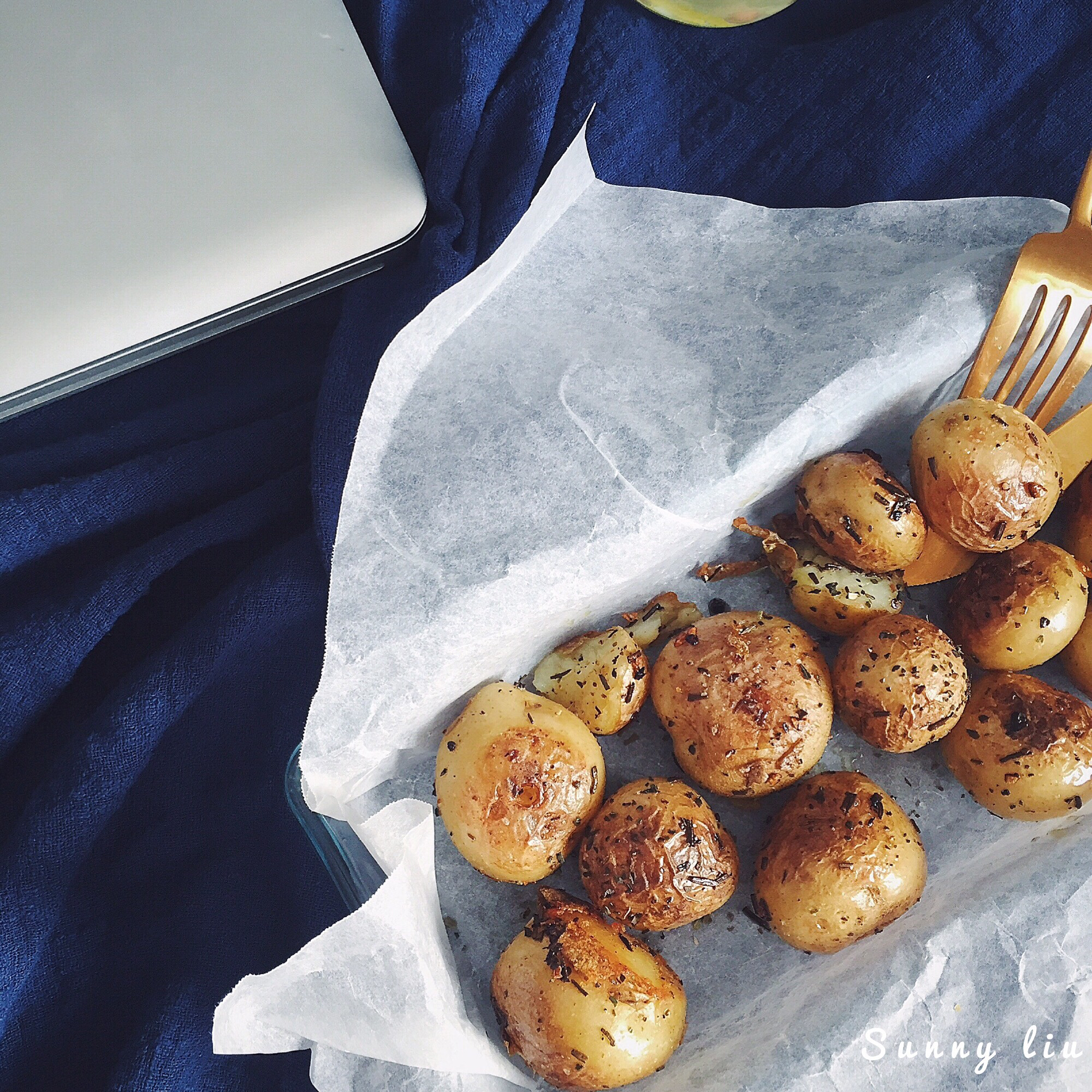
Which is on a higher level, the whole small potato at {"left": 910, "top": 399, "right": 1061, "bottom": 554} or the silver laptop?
the silver laptop

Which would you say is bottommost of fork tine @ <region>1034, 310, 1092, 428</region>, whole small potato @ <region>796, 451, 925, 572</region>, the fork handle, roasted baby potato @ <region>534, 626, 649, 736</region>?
roasted baby potato @ <region>534, 626, 649, 736</region>

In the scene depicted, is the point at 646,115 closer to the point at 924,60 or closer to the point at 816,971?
the point at 924,60

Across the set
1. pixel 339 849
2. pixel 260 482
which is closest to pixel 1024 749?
pixel 339 849

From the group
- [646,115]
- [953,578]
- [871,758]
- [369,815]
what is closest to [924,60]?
[646,115]

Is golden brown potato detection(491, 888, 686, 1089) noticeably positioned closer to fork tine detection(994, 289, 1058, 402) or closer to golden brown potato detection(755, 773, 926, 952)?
golden brown potato detection(755, 773, 926, 952)

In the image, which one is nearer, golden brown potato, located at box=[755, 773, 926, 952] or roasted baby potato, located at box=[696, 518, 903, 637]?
Result: golden brown potato, located at box=[755, 773, 926, 952]

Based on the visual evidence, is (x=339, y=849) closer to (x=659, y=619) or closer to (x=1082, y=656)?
(x=659, y=619)

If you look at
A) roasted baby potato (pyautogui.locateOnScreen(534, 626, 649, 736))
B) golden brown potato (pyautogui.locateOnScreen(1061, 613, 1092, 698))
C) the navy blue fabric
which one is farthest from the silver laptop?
golden brown potato (pyautogui.locateOnScreen(1061, 613, 1092, 698))
